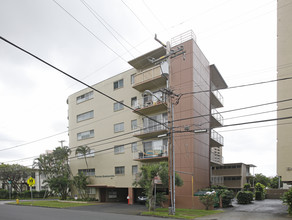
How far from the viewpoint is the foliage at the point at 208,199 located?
67.6ft

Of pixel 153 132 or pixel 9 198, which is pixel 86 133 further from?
pixel 9 198

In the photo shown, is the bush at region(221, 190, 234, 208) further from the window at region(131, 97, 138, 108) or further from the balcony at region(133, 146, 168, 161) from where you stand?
the window at region(131, 97, 138, 108)

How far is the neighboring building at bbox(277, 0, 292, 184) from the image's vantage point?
1852 cm

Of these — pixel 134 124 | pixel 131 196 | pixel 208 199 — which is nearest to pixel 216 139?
pixel 134 124

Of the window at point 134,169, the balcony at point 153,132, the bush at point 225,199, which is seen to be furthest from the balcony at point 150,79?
the bush at point 225,199

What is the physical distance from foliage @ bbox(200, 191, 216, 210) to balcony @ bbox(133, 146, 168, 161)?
5.97 metres

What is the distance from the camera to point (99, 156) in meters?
34.5

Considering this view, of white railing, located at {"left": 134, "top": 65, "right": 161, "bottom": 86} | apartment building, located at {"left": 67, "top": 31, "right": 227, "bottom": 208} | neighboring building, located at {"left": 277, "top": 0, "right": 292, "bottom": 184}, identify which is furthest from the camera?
white railing, located at {"left": 134, "top": 65, "right": 161, "bottom": 86}

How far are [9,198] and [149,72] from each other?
3750cm

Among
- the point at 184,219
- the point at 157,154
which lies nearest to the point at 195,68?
the point at 157,154

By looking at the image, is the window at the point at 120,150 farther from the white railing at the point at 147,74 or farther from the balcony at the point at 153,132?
the white railing at the point at 147,74

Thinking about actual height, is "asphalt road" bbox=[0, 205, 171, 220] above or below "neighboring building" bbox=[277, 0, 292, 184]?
below

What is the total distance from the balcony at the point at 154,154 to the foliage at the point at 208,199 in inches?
235

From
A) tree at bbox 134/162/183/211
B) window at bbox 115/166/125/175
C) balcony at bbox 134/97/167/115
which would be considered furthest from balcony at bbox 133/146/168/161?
tree at bbox 134/162/183/211
